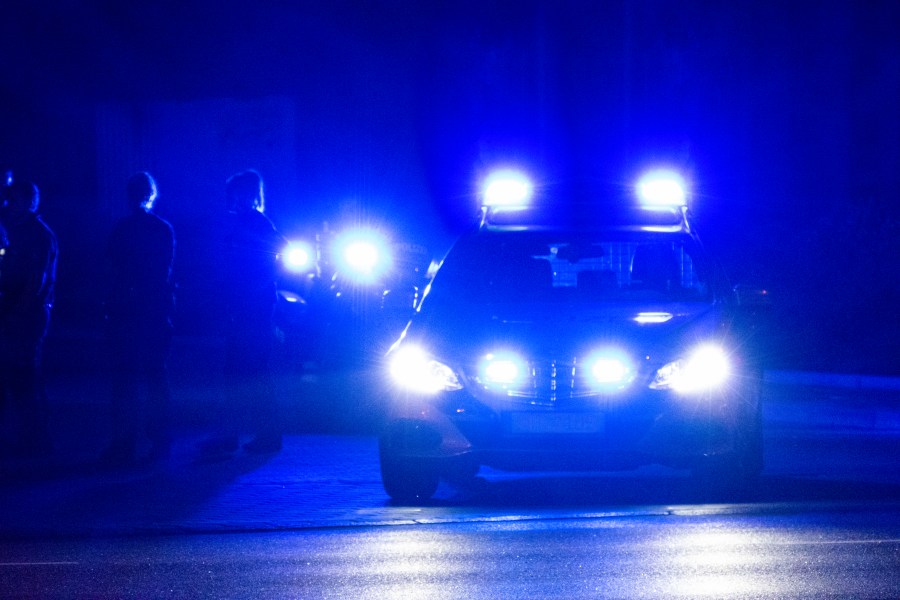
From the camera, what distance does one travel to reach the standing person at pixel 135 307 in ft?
35.9

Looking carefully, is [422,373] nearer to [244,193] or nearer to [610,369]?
[610,369]

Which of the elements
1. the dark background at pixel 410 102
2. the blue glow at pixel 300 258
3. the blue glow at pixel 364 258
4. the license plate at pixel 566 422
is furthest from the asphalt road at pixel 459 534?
the dark background at pixel 410 102

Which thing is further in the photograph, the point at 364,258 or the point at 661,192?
the point at 364,258

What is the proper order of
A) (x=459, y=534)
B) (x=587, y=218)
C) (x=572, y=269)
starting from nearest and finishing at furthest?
(x=459, y=534)
(x=572, y=269)
(x=587, y=218)

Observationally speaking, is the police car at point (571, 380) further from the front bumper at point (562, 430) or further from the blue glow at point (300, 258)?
the blue glow at point (300, 258)

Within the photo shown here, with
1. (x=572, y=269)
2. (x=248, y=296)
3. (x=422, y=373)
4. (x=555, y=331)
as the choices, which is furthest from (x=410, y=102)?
(x=555, y=331)

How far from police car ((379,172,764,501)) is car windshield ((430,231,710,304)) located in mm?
19

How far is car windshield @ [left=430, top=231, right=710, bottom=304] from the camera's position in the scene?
988cm

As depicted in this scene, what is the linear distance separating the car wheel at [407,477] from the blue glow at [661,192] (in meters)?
2.58

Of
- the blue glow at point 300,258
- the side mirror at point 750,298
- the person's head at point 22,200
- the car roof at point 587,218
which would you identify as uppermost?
the blue glow at point 300,258

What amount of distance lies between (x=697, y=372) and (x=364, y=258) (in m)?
8.47

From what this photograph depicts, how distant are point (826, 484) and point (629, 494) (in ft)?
4.21

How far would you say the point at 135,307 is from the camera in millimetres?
10953

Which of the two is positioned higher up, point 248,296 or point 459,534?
point 248,296
